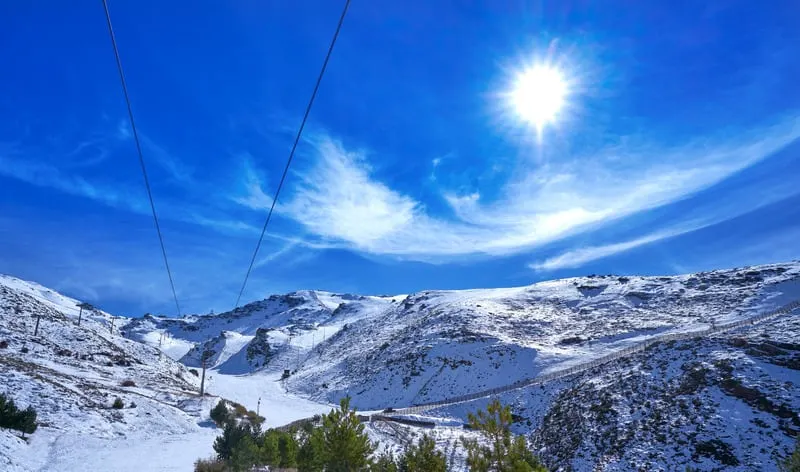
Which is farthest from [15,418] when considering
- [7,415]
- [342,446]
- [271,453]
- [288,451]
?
[342,446]

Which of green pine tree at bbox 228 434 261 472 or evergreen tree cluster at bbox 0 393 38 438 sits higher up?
evergreen tree cluster at bbox 0 393 38 438

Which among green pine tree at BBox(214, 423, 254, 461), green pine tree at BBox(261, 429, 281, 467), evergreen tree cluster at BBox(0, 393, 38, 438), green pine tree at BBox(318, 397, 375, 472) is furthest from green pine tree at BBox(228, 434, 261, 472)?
evergreen tree cluster at BBox(0, 393, 38, 438)

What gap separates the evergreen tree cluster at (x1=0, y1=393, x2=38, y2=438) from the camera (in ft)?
73.8

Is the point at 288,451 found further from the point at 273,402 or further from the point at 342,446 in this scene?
the point at 273,402

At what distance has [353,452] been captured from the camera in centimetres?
1502

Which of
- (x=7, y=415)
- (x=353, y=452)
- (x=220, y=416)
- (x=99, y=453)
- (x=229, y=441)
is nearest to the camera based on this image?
(x=353, y=452)

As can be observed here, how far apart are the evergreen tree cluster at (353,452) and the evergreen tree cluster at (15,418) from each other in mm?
10294

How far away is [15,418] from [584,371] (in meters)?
48.7

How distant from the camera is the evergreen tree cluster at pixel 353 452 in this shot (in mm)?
9773

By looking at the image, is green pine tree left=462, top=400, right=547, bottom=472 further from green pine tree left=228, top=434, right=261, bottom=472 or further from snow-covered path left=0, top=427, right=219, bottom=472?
snow-covered path left=0, top=427, right=219, bottom=472

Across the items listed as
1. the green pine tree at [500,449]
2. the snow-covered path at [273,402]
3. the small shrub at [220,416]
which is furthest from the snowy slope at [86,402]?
the green pine tree at [500,449]

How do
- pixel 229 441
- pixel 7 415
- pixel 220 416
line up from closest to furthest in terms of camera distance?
pixel 7 415 < pixel 229 441 < pixel 220 416

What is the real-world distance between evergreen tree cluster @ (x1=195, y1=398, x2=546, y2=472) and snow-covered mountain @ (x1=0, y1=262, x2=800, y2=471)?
48.3ft

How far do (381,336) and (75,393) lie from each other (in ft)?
228
